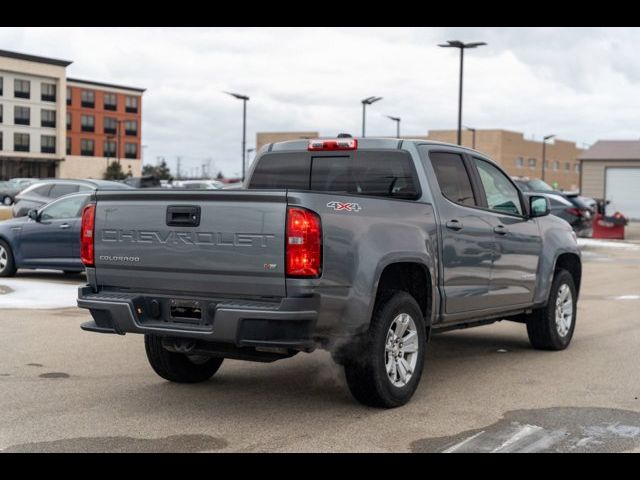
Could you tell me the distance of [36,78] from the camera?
91.2 m

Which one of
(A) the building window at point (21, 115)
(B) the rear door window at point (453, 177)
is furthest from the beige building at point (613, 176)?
(A) the building window at point (21, 115)

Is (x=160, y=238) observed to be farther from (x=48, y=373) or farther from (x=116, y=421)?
(x=48, y=373)

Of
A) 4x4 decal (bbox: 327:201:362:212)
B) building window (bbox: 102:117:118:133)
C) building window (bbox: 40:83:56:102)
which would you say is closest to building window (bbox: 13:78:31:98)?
building window (bbox: 40:83:56:102)

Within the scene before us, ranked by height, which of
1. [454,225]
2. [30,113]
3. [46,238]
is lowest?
[46,238]

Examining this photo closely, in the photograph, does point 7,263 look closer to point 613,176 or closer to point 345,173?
point 345,173

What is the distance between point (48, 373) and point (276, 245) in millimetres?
3023

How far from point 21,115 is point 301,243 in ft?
299

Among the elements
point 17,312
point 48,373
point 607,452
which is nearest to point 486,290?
point 607,452

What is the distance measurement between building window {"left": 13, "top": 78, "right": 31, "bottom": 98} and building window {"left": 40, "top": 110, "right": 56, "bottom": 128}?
2580mm

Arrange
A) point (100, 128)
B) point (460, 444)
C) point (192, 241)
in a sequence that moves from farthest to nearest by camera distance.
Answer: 1. point (100, 128)
2. point (192, 241)
3. point (460, 444)

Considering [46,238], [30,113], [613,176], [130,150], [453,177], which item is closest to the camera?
[453,177]

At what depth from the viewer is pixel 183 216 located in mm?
6043

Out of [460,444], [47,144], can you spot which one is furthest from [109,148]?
[460,444]

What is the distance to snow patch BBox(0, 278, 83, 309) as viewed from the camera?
1211 centimetres
